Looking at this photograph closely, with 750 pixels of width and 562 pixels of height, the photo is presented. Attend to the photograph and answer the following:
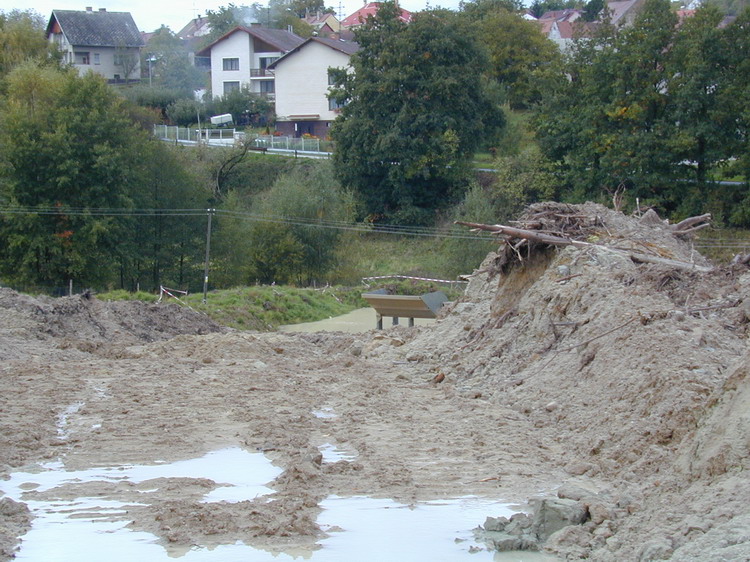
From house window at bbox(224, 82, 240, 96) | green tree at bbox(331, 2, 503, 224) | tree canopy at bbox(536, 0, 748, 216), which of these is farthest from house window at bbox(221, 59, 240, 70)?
tree canopy at bbox(536, 0, 748, 216)

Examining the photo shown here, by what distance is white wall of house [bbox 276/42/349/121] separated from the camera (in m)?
65.8

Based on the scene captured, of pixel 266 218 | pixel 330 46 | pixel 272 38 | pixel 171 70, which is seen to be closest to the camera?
pixel 266 218

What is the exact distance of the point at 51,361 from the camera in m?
18.1

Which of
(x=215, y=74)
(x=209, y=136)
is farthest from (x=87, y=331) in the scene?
(x=215, y=74)

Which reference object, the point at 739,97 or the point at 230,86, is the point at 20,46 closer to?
the point at 230,86

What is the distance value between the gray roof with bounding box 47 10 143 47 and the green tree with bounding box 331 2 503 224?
3862 cm

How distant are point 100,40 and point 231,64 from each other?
1196cm

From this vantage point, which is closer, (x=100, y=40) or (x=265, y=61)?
(x=265, y=61)

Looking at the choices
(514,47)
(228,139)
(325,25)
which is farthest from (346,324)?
(325,25)

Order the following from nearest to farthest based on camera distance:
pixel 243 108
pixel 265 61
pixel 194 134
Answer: pixel 194 134 < pixel 243 108 < pixel 265 61

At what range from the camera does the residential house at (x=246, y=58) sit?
7519 cm

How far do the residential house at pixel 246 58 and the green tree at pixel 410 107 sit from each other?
2841cm

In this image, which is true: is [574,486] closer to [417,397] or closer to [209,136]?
[417,397]

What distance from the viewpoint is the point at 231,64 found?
7669 centimetres
